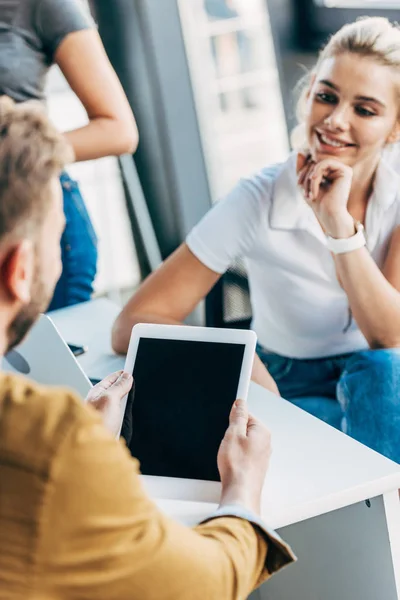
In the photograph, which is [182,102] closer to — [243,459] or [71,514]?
[243,459]

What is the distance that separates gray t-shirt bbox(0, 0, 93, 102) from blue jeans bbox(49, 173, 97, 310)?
0.24 m

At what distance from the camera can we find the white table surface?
996 millimetres

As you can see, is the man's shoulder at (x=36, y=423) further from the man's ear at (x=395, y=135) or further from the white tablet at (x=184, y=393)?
the man's ear at (x=395, y=135)

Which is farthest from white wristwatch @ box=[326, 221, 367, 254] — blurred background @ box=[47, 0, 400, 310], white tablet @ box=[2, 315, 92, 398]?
blurred background @ box=[47, 0, 400, 310]

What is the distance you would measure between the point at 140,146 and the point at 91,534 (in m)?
2.70

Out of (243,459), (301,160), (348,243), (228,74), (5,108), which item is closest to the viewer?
(5,108)

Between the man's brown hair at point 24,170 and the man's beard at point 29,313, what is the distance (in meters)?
0.05

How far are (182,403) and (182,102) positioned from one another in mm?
2219

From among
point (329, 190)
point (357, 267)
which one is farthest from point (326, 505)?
point (329, 190)

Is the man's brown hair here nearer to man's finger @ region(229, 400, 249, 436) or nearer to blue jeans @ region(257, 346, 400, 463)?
man's finger @ region(229, 400, 249, 436)

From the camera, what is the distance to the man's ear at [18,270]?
737 mm

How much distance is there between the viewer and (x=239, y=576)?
2.63ft

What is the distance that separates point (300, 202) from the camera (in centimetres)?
173

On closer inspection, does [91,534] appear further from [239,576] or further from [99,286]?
[99,286]
